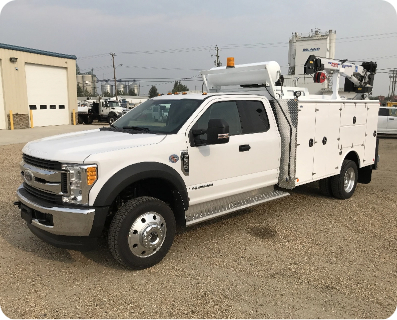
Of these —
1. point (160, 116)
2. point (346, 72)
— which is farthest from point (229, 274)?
point (346, 72)

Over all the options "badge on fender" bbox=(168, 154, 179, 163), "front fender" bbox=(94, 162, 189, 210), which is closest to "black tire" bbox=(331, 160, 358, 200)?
"front fender" bbox=(94, 162, 189, 210)

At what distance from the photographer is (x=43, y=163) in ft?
11.9

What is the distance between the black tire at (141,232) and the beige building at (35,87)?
20.7m

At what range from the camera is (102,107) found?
95.3 ft

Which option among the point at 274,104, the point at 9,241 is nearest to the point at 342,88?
the point at 274,104

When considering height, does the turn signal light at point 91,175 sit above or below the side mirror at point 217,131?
below

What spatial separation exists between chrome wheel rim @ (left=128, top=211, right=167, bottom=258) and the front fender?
15.4 inches

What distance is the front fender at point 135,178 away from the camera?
3477 mm

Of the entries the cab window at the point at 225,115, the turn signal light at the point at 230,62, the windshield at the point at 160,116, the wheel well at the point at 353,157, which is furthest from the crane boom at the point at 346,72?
the windshield at the point at 160,116

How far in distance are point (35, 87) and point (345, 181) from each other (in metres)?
22.0

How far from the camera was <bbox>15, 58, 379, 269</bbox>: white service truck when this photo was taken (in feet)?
11.5

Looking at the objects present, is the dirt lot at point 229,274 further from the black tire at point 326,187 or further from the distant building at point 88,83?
the distant building at point 88,83

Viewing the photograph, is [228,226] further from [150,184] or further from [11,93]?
[11,93]

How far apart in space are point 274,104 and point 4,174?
6910 millimetres
